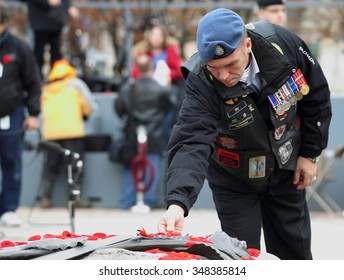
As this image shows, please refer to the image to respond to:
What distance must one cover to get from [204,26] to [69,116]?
7110mm

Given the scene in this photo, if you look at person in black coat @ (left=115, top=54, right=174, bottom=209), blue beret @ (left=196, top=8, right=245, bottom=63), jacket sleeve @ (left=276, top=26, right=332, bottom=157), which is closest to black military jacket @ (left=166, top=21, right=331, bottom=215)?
jacket sleeve @ (left=276, top=26, right=332, bottom=157)

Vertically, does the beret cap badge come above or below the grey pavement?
above

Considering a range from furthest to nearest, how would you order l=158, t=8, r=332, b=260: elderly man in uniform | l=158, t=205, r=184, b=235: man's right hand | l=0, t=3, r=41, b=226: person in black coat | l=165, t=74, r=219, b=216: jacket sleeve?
l=0, t=3, r=41, b=226: person in black coat, l=158, t=8, r=332, b=260: elderly man in uniform, l=165, t=74, r=219, b=216: jacket sleeve, l=158, t=205, r=184, b=235: man's right hand

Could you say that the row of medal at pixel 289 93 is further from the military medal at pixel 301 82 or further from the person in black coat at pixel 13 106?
the person in black coat at pixel 13 106

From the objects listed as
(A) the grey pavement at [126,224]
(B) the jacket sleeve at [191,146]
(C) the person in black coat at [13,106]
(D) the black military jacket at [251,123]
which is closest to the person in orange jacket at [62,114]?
(A) the grey pavement at [126,224]

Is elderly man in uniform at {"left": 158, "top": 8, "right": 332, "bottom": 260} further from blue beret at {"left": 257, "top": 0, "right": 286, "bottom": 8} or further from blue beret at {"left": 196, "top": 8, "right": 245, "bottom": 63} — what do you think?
blue beret at {"left": 257, "top": 0, "right": 286, "bottom": 8}

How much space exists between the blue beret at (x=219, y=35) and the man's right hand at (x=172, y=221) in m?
0.75

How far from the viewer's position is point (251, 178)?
5.35 metres

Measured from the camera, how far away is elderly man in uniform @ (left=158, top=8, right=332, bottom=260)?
15.1 ft

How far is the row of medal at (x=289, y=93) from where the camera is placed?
5.07 meters

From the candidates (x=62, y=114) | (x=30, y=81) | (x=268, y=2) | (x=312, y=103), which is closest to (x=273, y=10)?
(x=268, y=2)

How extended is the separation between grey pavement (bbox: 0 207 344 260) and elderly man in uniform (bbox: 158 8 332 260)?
2884 mm

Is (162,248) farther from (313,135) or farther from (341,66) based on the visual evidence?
(341,66)
